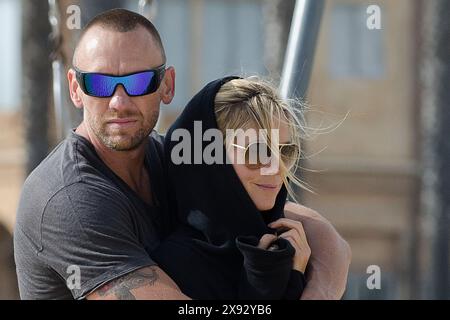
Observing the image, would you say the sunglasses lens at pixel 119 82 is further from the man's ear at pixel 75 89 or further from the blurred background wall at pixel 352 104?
the blurred background wall at pixel 352 104

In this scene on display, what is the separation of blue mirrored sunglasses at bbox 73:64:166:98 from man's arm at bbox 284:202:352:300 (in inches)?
23.0

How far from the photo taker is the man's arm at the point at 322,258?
2.95 meters

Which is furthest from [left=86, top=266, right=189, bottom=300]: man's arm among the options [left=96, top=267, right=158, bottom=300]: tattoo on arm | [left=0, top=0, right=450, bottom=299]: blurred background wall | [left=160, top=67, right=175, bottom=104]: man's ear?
[left=0, top=0, right=450, bottom=299]: blurred background wall

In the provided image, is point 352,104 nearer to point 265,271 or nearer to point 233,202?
point 233,202

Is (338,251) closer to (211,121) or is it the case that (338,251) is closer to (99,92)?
(211,121)

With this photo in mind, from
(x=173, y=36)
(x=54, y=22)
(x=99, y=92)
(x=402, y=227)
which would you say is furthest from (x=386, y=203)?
(x=99, y=92)

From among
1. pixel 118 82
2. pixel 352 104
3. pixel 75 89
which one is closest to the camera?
pixel 118 82

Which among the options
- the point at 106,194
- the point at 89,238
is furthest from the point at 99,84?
the point at 89,238

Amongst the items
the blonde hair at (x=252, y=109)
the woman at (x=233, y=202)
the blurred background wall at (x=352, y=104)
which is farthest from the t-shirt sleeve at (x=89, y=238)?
the blurred background wall at (x=352, y=104)

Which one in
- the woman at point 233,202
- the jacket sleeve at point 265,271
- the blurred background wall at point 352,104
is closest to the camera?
the jacket sleeve at point 265,271

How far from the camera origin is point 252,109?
286cm

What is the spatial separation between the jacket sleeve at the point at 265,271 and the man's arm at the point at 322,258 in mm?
113

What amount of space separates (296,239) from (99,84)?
0.61 meters

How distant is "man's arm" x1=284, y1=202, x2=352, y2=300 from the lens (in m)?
2.95
